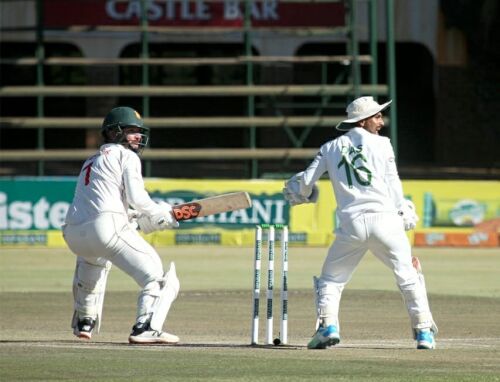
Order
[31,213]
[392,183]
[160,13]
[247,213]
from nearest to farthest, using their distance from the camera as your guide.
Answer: [392,183], [31,213], [247,213], [160,13]

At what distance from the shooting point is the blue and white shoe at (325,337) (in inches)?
406

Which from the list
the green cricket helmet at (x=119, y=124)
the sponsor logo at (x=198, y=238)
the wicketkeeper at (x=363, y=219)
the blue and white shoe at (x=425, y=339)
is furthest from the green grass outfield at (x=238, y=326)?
Result: the green cricket helmet at (x=119, y=124)

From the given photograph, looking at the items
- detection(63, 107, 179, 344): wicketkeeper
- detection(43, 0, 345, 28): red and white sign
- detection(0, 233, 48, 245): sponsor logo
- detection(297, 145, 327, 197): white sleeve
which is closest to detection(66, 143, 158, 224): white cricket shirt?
detection(63, 107, 179, 344): wicketkeeper

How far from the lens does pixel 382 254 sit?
34.0 ft

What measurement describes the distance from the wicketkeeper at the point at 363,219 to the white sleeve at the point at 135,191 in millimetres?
1123

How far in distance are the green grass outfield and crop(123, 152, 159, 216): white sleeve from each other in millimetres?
1053

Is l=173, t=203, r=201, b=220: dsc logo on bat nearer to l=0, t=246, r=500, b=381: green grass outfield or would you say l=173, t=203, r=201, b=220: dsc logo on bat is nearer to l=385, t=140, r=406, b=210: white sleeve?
l=0, t=246, r=500, b=381: green grass outfield

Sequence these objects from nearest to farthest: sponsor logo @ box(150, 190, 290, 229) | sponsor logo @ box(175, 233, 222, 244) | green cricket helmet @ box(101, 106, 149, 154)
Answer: green cricket helmet @ box(101, 106, 149, 154) < sponsor logo @ box(150, 190, 290, 229) < sponsor logo @ box(175, 233, 222, 244)

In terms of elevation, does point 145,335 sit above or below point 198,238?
above

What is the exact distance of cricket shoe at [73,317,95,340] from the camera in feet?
36.0

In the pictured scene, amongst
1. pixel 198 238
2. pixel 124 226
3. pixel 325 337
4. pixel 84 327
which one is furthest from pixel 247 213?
pixel 325 337

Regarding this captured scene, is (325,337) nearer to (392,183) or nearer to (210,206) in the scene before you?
(392,183)

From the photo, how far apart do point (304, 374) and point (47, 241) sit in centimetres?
1382

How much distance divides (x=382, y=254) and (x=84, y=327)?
8.05ft
